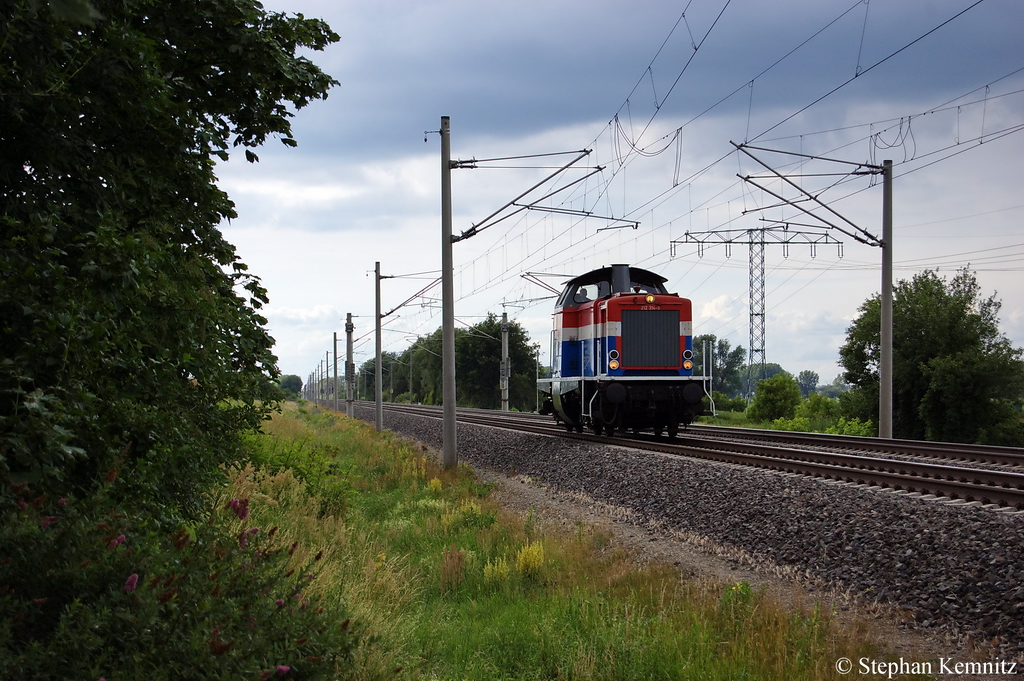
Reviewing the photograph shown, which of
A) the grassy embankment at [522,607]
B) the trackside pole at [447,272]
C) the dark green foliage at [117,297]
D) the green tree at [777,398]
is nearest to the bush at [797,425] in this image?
the green tree at [777,398]

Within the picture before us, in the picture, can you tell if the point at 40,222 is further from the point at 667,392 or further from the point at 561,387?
the point at 561,387

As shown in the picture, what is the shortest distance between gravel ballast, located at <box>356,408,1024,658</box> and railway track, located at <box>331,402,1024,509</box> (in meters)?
0.78

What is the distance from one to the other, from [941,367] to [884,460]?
77.7 feet

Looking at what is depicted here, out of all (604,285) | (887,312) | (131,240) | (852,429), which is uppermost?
(604,285)

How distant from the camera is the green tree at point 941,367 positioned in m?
32.2

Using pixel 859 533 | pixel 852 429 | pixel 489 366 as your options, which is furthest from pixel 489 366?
pixel 859 533

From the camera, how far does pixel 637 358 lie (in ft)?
58.6

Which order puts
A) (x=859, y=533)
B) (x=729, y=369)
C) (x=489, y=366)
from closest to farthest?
(x=859, y=533), (x=489, y=366), (x=729, y=369)

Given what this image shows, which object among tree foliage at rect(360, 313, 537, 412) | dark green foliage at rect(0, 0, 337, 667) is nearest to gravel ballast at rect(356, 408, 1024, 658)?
dark green foliage at rect(0, 0, 337, 667)

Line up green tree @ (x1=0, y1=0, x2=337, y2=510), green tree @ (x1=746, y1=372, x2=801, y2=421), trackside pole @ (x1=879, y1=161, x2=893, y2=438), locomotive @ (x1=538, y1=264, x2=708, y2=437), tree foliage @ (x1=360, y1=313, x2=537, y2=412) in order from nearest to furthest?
green tree @ (x1=0, y1=0, x2=337, y2=510) → locomotive @ (x1=538, y1=264, x2=708, y2=437) → trackside pole @ (x1=879, y1=161, x2=893, y2=438) → green tree @ (x1=746, y1=372, x2=801, y2=421) → tree foliage @ (x1=360, y1=313, x2=537, y2=412)

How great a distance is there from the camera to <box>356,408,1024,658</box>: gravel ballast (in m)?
6.28

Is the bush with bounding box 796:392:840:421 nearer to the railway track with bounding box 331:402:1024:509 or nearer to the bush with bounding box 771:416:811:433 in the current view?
the bush with bounding box 771:416:811:433

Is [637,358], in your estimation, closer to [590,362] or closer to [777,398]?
[590,362]

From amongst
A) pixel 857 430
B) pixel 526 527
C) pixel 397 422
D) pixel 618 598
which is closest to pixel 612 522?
pixel 526 527
